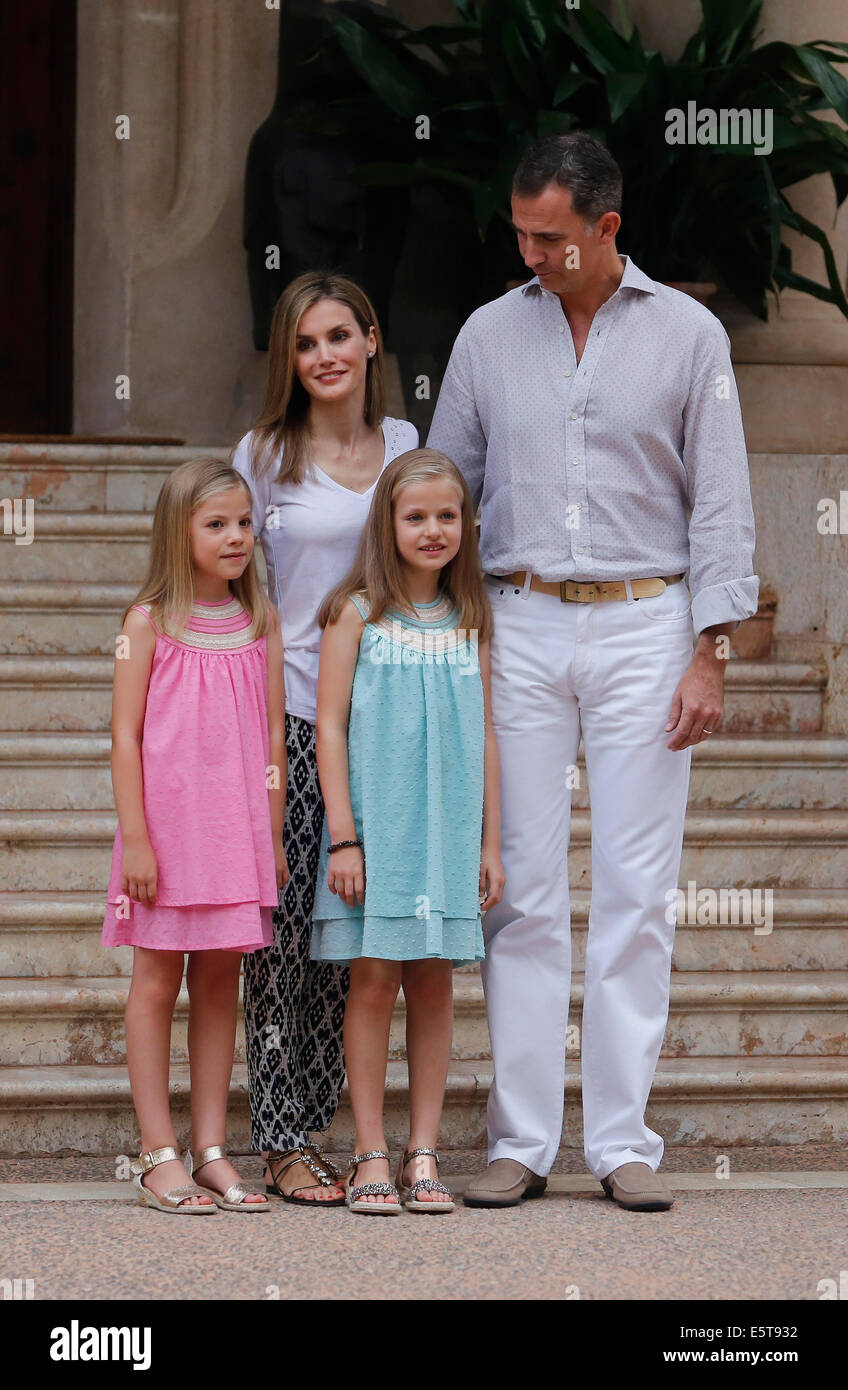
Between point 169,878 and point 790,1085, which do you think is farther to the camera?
point 790,1085

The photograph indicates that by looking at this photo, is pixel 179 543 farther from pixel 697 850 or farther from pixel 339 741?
pixel 697 850

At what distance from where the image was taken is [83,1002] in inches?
146

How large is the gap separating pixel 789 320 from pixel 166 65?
248 centimetres

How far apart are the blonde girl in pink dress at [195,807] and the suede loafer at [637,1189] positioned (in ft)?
Answer: 1.98

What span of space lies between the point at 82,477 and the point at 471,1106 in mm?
2823

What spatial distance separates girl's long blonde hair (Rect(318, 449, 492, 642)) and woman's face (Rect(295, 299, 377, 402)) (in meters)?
0.17

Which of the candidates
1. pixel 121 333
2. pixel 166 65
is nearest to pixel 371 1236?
pixel 121 333

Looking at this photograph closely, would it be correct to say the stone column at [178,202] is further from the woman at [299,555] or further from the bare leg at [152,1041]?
the bare leg at [152,1041]

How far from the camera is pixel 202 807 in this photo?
10.1 ft

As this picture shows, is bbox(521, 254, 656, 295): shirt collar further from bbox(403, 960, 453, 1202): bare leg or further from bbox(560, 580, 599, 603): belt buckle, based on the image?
bbox(403, 960, 453, 1202): bare leg

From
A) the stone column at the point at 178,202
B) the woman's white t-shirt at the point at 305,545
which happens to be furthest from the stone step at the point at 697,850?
the stone column at the point at 178,202

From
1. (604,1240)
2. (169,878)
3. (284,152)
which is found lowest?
(604,1240)

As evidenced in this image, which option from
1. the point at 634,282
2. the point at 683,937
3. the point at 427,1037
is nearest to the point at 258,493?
the point at 634,282
